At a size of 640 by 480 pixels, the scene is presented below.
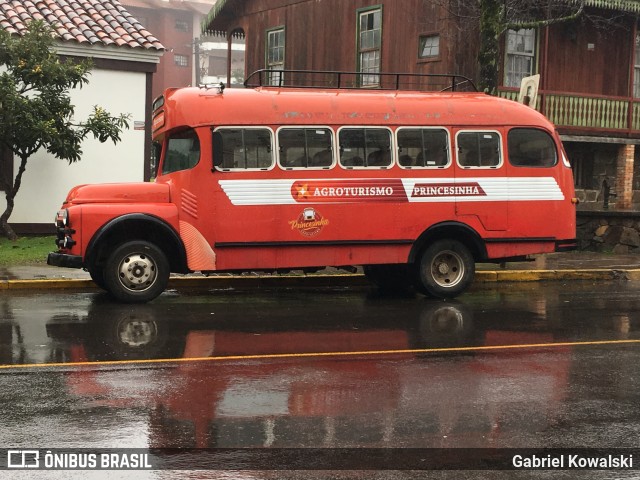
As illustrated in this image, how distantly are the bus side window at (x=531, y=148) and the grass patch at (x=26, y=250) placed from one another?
8.00 metres

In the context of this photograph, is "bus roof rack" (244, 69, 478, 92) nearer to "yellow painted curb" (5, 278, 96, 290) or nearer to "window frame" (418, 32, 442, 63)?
"window frame" (418, 32, 442, 63)

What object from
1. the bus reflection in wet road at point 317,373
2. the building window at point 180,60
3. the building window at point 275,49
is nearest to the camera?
the bus reflection in wet road at point 317,373

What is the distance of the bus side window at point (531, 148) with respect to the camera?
1415 centimetres

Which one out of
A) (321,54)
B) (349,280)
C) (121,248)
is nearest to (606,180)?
(321,54)

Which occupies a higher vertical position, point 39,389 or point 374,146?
point 374,146

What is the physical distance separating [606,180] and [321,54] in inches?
347

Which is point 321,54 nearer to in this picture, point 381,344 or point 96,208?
point 96,208

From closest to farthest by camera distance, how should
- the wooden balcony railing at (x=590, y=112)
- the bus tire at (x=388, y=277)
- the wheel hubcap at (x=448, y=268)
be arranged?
the wheel hubcap at (x=448, y=268) → the bus tire at (x=388, y=277) → the wooden balcony railing at (x=590, y=112)

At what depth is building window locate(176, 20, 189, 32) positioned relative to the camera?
7143cm

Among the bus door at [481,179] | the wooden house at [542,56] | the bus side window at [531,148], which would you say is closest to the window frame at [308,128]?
the bus door at [481,179]

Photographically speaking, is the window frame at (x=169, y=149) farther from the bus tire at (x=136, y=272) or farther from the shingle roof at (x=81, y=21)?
the shingle roof at (x=81, y=21)

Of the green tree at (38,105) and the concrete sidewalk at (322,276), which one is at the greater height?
the green tree at (38,105)

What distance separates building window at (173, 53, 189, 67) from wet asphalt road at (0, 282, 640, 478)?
59.4 metres

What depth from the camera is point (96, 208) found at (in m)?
12.6
